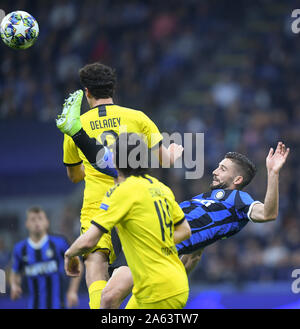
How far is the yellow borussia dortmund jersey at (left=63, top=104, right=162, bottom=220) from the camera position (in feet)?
18.5

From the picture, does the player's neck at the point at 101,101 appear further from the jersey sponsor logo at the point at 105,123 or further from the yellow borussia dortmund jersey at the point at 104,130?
the jersey sponsor logo at the point at 105,123

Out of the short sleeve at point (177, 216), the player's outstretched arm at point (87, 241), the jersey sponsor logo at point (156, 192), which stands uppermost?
the jersey sponsor logo at point (156, 192)

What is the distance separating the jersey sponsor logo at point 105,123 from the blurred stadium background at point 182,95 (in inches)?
214

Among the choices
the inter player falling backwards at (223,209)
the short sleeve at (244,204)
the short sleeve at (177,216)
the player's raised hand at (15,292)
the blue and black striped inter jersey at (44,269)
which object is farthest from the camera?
the blue and black striped inter jersey at (44,269)

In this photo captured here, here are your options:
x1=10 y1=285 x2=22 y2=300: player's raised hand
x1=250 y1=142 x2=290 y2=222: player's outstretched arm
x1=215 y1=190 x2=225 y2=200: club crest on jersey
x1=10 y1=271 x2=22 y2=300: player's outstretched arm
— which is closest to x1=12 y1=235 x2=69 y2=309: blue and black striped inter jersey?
x1=10 y1=271 x2=22 y2=300: player's outstretched arm

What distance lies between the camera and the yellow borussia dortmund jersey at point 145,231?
15.5ft

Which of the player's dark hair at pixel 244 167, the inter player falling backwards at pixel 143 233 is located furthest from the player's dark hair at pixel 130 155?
the player's dark hair at pixel 244 167

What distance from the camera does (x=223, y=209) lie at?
19.3 ft

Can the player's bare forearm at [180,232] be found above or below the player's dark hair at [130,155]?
below

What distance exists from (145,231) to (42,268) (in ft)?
14.8

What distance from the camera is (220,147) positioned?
13703 millimetres

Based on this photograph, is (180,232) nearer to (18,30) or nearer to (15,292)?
(18,30)

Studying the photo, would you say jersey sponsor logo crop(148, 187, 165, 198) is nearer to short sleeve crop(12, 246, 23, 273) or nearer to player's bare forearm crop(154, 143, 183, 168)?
player's bare forearm crop(154, 143, 183, 168)

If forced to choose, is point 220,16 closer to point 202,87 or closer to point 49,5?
point 202,87
